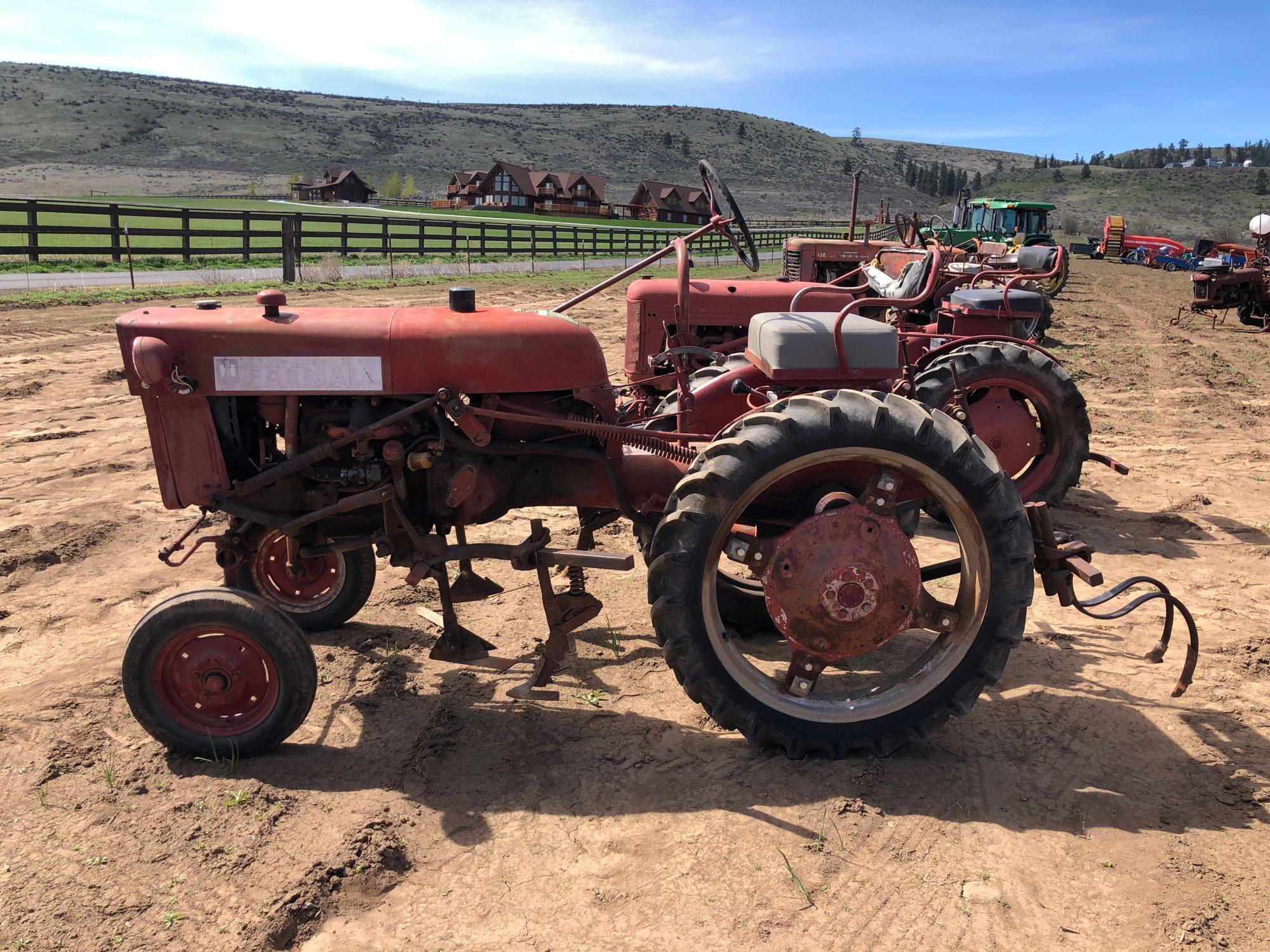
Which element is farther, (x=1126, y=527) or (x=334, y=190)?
(x=334, y=190)

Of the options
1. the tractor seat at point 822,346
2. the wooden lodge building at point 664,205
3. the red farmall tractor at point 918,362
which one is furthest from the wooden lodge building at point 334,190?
the tractor seat at point 822,346

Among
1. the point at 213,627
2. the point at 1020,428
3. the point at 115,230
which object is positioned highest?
the point at 115,230

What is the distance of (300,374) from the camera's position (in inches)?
113

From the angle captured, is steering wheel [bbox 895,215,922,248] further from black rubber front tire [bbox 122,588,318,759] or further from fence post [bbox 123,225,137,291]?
fence post [bbox 123,225,137,291]

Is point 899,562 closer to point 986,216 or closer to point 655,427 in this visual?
point 655,427

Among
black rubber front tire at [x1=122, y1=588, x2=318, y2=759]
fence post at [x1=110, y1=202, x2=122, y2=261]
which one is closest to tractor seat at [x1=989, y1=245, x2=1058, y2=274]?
black rubber front tire at [x1=122, y1=588, x2=318, y2=759]

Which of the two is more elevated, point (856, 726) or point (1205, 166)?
point (1205, 166)

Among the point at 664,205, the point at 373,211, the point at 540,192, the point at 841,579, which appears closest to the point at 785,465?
the point at 841,579

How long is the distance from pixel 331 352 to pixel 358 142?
10052 cm

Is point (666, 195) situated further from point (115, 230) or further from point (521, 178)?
point (115, 230)

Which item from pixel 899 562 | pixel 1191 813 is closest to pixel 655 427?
pixel 899 562

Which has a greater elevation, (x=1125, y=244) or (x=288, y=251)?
(x=1125, y=244)

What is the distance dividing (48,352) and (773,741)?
9.14 metres

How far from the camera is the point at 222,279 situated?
15.3m
